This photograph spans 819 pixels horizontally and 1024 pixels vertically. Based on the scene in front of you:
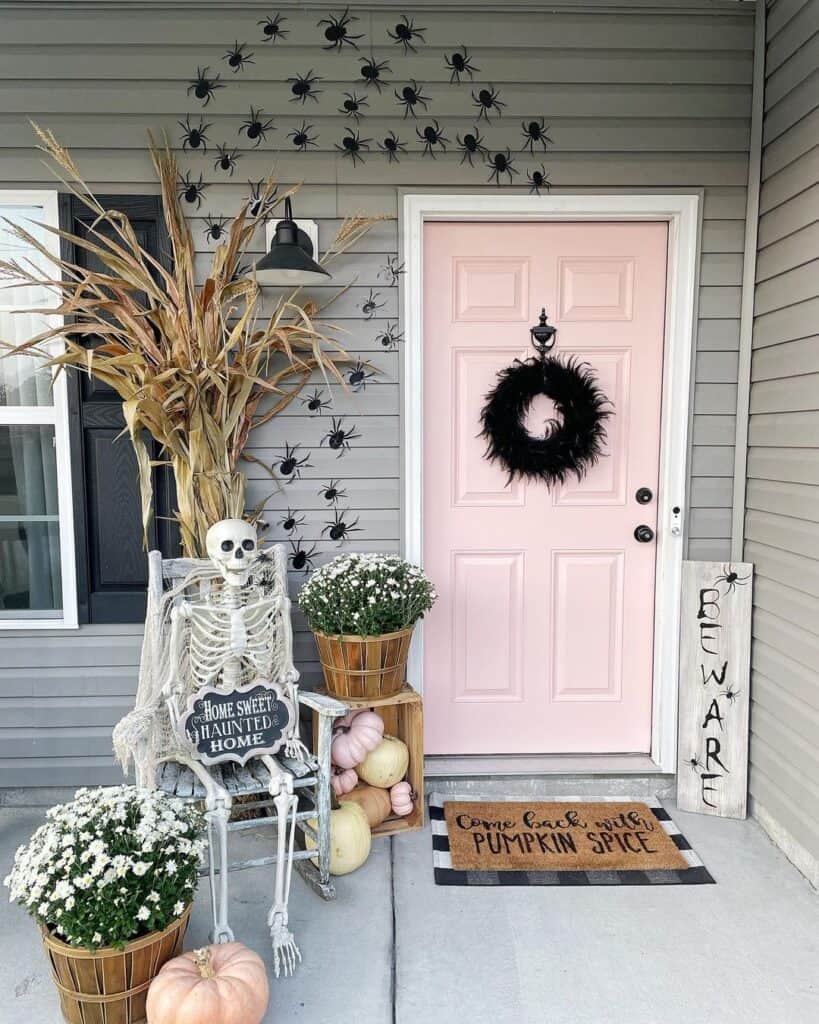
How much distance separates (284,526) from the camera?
267 cm

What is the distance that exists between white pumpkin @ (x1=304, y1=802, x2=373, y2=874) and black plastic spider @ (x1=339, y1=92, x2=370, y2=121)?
7.52 feet

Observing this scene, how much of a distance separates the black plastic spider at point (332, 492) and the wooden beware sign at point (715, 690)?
1.25 m

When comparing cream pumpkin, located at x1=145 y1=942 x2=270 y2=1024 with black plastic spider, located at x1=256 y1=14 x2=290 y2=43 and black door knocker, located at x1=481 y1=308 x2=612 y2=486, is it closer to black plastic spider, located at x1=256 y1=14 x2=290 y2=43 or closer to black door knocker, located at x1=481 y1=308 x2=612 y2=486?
black door knocker, located at x1=481 y1=308 x2=612 y2=486

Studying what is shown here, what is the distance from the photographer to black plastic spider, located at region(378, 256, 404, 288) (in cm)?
260

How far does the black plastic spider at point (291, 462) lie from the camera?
2.65 metres

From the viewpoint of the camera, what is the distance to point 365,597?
7.68 feet

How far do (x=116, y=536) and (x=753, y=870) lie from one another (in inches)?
92.5

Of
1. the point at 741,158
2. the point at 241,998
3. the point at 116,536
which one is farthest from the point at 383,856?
the point at 741,158

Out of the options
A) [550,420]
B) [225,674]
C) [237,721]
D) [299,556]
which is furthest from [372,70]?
[237,721]

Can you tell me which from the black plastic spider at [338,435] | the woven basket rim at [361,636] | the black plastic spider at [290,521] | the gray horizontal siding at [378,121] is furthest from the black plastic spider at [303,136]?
the woven basket rim at [361,636]

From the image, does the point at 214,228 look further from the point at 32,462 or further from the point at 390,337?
the point at 32,462

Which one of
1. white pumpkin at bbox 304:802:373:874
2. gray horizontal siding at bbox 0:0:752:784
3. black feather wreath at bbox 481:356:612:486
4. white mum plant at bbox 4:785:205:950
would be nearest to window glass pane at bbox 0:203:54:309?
gray horizontal siding at bbox 0:0:752:784

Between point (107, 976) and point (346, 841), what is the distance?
0.78 m

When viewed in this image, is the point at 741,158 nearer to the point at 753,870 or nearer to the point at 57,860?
the point at 753,870
